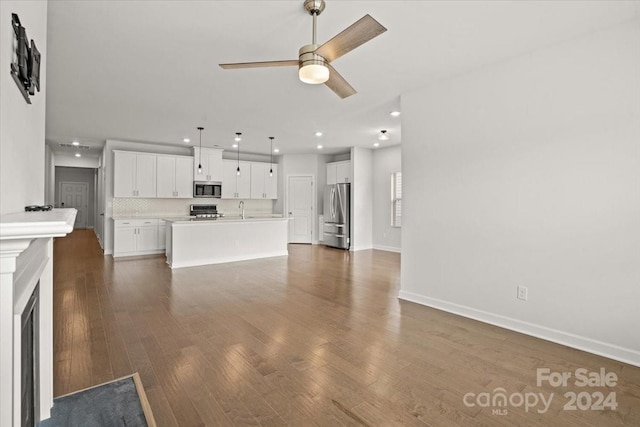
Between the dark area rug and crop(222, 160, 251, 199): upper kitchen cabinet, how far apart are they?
22.4ft

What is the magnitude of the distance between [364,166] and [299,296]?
512 cm

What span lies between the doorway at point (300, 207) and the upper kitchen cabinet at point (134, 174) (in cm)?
366

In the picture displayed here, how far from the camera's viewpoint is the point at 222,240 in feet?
21.2

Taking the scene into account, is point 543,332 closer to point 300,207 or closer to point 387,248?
point 387,248

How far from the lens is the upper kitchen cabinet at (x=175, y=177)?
7.66 metres

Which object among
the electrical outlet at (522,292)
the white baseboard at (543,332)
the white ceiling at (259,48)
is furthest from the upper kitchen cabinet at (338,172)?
the electrical outlet at (522,292)

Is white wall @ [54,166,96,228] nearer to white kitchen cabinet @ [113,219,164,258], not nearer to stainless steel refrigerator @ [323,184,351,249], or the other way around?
white kitchen cabinet @ [113,219,164,258]

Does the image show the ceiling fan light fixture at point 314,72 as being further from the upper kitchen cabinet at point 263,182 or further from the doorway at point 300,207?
the doorway at point 300,207

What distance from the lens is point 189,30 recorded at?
8.89ft

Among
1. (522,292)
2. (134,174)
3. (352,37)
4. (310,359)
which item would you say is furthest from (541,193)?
(134,174)

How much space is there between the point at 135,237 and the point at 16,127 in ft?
22.3

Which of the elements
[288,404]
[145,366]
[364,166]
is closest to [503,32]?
[288,404]

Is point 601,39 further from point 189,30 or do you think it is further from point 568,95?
point 189,30

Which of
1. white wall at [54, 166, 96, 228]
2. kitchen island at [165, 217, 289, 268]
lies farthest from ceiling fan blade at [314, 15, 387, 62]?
white wall at [54, 166, 96, 228]
